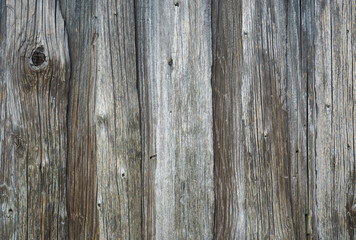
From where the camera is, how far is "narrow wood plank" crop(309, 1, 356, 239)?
1.31m

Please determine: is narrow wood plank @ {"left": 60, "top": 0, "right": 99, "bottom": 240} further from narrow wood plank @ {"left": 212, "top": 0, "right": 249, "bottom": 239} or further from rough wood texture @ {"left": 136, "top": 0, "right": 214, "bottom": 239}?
narrow wood plank @ {"left": 212, "top": 0, "right": 249, "bottom": 239}

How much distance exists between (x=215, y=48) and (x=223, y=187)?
0.66 m

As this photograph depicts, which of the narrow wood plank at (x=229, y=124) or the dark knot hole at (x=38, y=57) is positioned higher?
the dark knot hole at (x=38, y=57)

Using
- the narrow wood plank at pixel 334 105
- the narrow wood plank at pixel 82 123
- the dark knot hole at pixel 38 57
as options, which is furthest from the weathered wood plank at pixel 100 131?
the narrow wood plank at pixel 334 105

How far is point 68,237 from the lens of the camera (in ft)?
3.97

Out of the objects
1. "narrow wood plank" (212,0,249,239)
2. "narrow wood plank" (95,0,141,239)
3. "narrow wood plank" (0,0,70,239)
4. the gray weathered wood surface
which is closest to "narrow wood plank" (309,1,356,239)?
the gray weathered wood surface

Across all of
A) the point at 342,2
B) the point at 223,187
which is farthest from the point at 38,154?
the point at 342,2

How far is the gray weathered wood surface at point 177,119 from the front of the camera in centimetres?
119

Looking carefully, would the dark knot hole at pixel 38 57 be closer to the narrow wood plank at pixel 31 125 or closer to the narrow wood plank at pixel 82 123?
the narrow wood plank at pixel 31 125

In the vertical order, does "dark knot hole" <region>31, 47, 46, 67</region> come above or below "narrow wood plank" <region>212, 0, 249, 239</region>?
above

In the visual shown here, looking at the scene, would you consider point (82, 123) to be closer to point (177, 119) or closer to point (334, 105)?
point (177, 119)

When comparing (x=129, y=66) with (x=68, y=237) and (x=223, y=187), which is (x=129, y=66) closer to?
(x=223, y=187)

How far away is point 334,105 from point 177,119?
0.78 meters

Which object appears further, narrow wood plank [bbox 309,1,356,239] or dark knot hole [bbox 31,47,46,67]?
narrow wood plank [bbox 309,1,356,239]
